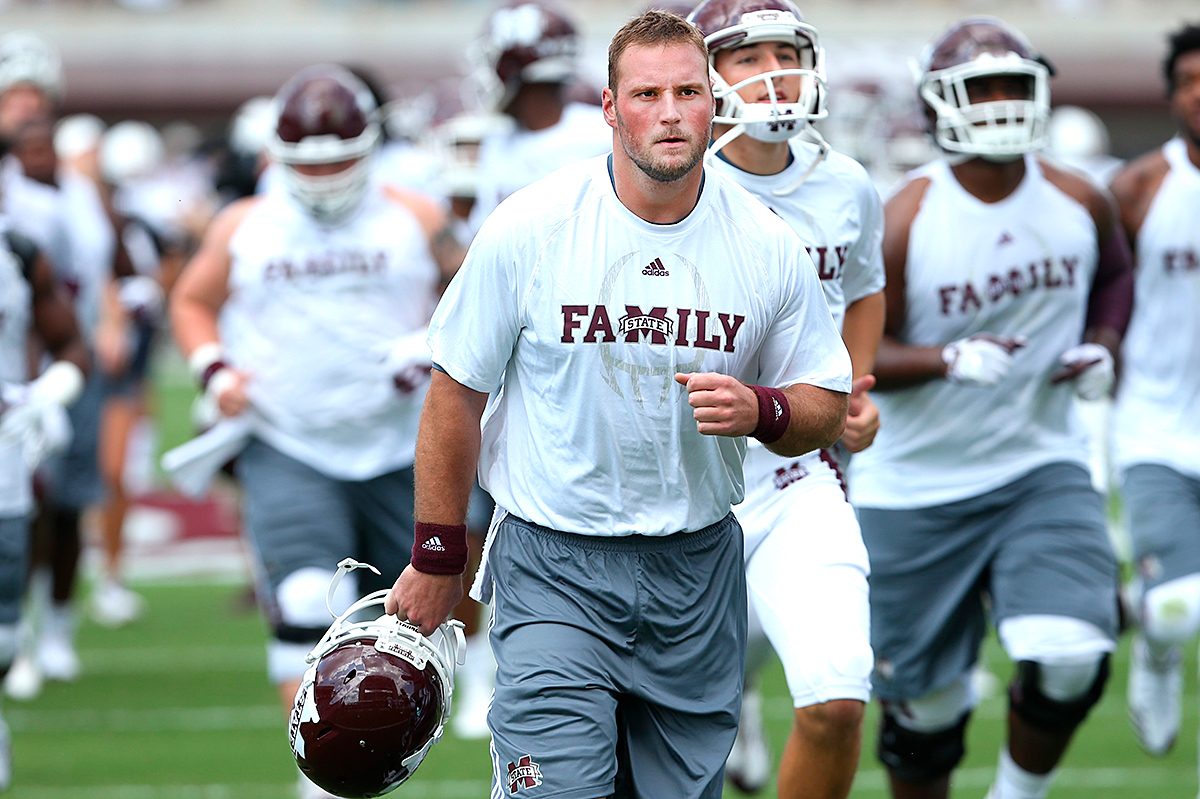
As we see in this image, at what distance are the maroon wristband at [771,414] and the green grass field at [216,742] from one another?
3179 mm

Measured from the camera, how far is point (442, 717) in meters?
4.23

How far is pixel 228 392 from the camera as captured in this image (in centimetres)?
636

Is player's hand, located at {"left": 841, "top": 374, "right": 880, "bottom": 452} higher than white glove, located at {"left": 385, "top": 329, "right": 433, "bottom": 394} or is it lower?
higher

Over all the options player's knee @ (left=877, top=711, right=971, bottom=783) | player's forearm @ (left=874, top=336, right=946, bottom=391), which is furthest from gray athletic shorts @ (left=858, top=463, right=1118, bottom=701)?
player's forearm @ (left=874, top=336, right=946, bottom=391)

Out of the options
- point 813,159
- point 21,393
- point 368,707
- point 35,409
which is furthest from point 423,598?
point 21,393

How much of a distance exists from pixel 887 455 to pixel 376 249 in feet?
6.83

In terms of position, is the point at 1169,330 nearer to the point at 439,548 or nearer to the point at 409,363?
the point at 409,363

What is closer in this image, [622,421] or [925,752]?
[622,421]

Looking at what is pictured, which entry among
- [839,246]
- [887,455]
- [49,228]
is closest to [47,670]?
[49,228]

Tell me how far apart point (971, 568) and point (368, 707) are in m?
2.39

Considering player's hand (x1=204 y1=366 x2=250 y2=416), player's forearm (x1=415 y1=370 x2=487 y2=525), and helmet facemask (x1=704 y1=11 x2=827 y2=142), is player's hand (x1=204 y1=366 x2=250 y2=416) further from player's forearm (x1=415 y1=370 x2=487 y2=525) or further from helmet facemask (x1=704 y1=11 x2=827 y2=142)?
player's forearm (x1=415 y1=370 x2=487 y2=525)

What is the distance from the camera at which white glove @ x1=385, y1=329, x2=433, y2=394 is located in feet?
20.8

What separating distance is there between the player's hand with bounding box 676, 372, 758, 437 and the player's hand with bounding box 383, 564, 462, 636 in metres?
0.76

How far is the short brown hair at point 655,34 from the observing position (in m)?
3.91
